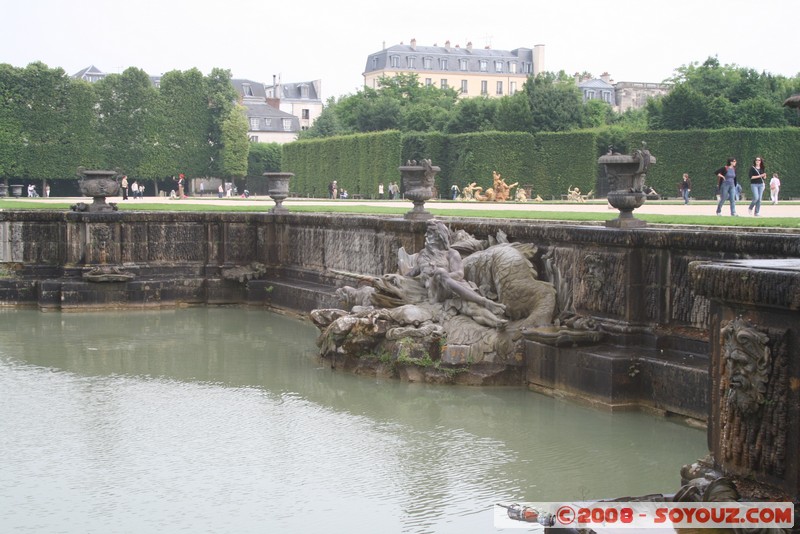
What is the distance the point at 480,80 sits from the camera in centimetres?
11088

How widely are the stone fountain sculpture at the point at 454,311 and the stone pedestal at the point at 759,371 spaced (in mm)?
4839

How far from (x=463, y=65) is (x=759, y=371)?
355 ft

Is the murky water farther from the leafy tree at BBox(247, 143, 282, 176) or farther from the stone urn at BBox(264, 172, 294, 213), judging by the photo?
the leafy tree at BBox(247, 143, 282, 176)

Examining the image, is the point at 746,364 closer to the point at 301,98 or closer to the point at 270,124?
the point at 270,124

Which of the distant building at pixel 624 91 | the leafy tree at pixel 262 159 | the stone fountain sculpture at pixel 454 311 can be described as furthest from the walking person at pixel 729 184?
the distant building at pixel 624 91

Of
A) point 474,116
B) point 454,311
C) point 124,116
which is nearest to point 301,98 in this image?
point 124,116

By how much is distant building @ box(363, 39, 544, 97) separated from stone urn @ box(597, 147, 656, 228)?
96762mm

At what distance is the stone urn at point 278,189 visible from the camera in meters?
17.7

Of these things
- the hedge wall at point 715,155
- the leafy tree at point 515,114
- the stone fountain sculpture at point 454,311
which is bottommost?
the stone fountain sculpture at point 454,311

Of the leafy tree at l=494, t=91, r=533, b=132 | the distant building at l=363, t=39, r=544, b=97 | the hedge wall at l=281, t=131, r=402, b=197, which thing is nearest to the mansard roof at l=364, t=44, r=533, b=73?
the distant building at l=363, t=39, r=544, b=97

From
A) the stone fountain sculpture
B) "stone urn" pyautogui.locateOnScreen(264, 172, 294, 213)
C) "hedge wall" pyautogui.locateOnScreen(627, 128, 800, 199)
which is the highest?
"hedge wall" pyautogui.locateOnScreen(627, 128, 800, 199)

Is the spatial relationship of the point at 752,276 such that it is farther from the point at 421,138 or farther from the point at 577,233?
the point at 421,138

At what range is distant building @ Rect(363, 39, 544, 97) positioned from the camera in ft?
354

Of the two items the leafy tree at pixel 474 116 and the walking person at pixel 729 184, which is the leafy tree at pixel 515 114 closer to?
the leafy tree at pixel 474 116
